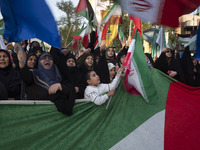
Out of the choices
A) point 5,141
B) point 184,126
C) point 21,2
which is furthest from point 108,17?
point 5,141

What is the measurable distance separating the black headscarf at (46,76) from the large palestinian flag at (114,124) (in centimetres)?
37

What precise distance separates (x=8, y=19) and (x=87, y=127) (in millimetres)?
1541

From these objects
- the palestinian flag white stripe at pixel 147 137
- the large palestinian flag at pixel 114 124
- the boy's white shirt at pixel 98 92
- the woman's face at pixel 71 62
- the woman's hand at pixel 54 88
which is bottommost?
the palestinian flag white stripe at pixel 147 137

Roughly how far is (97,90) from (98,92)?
4 centimetres

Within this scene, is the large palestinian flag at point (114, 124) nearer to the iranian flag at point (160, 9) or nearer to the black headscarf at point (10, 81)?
the black headscarf at point (10, 81)

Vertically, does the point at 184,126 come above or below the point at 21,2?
below

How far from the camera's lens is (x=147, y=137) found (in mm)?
2689

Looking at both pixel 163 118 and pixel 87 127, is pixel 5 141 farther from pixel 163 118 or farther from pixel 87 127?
pixel 163 118

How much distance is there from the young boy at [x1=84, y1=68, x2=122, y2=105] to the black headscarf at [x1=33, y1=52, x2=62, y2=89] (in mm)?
404

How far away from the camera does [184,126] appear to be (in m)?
2.80

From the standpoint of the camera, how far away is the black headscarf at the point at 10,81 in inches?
122

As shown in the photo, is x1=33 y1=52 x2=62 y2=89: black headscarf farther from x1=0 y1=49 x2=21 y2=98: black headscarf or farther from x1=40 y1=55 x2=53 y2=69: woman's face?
x1=0 y1=49 x2=21 y2=98: black headscarf

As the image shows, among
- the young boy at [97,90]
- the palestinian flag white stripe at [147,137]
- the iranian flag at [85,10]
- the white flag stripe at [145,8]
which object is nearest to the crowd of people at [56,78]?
the young boy at [97,90]

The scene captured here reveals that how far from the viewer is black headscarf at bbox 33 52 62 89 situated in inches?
110
